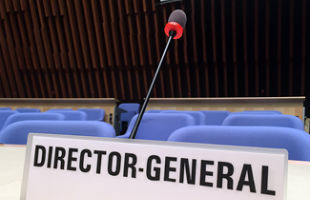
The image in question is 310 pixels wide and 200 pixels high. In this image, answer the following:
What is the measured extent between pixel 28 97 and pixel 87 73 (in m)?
1.82

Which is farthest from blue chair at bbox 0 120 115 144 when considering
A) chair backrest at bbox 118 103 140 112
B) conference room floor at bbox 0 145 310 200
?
chair backrest at bbox 118 103 140 112

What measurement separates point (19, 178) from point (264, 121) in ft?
4.70

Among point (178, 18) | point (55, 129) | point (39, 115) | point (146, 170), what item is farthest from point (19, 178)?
point (39, 115)

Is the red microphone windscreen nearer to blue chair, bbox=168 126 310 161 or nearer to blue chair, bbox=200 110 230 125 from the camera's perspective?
blue chair, bbox=168 126 310 161

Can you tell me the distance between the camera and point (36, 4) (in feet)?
19.4

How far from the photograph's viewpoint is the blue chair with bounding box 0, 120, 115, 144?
1.14 meters

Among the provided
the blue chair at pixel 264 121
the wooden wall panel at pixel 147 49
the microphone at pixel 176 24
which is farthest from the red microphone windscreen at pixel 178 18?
the wooden wall panel at pixel 147 49

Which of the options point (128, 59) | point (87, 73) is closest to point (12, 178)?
point (128, 59)

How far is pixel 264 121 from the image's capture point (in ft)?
5.08

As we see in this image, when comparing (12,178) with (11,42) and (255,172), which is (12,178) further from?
(11,42)

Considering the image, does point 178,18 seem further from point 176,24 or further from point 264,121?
point 264,121

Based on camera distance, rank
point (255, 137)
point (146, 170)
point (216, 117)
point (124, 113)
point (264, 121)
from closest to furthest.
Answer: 1. point (146, 170)
2. point (255, 137)
3. point (264, 121)
4. point (216, 117)
5. point (124, 113)

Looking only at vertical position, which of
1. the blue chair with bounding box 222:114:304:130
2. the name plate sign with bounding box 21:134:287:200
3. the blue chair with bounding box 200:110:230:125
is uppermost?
the name plate sign with bounding box 21:134:287:200

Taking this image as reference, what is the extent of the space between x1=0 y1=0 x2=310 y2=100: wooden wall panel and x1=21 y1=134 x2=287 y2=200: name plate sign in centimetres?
524
